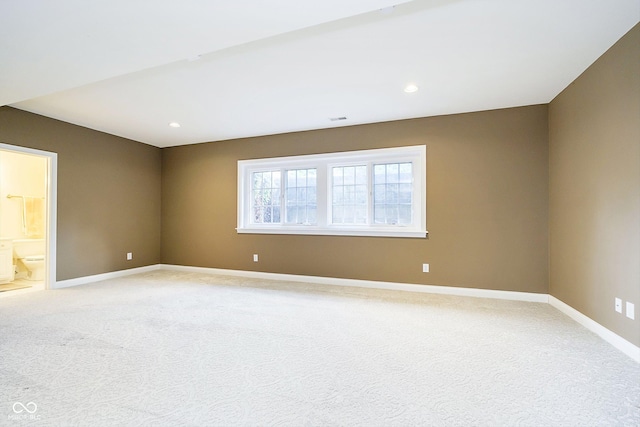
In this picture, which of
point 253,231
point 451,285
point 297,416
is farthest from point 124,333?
point 451,285

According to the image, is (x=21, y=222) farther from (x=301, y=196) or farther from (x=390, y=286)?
(x=390, y=286)

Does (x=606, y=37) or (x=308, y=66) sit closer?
(x=606, y=37)

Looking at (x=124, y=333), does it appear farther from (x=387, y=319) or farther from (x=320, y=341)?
(x=387, y=319)

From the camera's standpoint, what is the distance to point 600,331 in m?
2.60

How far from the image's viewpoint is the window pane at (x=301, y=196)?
4922 mm

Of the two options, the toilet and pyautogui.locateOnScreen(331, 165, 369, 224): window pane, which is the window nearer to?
pyautogui.locateOnScreen(331, 165, 369, 224): window pane

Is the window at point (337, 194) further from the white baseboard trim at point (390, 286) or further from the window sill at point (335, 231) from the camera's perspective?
the white baseboard trim at point (390, 286)


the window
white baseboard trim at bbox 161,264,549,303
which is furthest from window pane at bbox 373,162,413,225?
white baseboard trim at bbox 161,264,549,303

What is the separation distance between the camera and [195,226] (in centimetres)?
563

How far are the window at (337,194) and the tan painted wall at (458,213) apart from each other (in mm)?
132

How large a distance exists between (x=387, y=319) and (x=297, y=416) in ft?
5.47

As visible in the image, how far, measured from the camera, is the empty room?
1820 mm

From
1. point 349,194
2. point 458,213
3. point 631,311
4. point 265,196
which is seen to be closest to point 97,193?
point 265,196

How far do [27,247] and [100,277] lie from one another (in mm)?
1500
